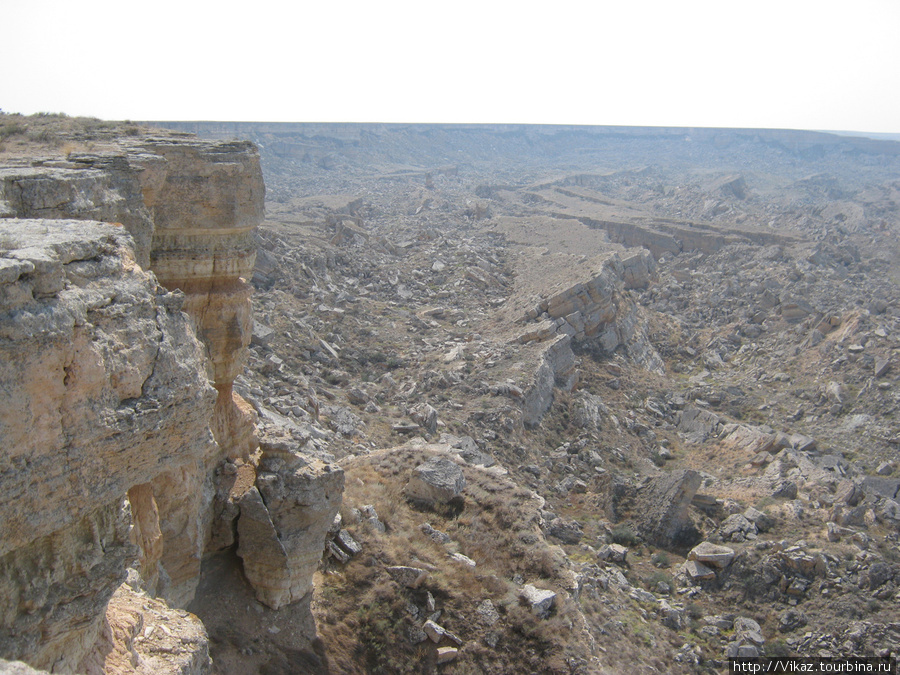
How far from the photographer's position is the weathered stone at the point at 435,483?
9.74 metres

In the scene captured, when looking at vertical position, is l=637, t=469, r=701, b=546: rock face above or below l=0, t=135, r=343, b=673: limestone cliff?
below

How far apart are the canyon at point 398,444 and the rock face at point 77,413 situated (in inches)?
0.6

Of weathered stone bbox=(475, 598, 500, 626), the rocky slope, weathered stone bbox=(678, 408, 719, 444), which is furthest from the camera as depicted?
weathered stone bbox=(678, 408, 719, 444)

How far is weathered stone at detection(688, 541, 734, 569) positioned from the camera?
424 inches

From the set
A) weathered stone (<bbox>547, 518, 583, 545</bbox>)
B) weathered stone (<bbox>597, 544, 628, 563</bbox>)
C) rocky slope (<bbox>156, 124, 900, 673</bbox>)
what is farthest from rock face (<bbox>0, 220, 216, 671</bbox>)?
weathered stone (<bbox>597, 544, 628, 563</bbox>)

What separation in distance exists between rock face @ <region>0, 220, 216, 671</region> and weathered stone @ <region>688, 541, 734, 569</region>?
9887 millimetres

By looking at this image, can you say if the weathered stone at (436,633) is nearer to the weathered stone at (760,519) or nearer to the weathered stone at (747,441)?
the weathered stone at (760,519)

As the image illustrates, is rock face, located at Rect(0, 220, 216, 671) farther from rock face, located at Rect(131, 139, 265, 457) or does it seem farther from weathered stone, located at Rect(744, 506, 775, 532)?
weathered stone, located at Rect(744, 506, 775, 532)

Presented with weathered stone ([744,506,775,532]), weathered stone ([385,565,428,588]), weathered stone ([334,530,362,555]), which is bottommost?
weathered stone ([744,506,775,532])

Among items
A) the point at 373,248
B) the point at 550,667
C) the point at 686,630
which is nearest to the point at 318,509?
the point at 550,667

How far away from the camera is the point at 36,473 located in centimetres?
303

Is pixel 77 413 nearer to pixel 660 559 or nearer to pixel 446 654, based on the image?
pixel 446 654

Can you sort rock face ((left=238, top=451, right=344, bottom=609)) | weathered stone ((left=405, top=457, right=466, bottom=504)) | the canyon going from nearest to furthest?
the canyon < rock face ((left=238, top=451, right=344, bottom=609)) < weathered stone ((left=405, top=457, right=466, bottom=504))

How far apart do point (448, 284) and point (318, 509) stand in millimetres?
19363
